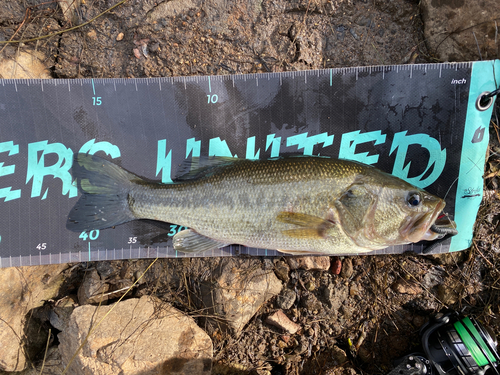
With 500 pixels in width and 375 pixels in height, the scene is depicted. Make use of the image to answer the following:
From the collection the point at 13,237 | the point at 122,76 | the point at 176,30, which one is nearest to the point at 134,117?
the point at 122,76

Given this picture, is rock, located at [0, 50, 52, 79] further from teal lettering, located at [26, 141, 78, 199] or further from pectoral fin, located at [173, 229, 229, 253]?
pectoral fin, located at [173, 229, 229, 253]

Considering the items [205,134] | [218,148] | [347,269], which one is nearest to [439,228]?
[347,269]

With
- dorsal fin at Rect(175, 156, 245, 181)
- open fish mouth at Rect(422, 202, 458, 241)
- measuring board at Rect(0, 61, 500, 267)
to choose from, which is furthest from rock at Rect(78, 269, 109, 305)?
open fish mouth at Rect(422, 202, 458, 241)

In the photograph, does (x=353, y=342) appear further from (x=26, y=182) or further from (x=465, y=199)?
(x=26, y=182)

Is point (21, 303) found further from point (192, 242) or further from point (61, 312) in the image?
point (192, 242)

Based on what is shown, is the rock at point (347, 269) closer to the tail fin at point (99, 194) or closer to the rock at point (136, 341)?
the rock at point (136, 341)

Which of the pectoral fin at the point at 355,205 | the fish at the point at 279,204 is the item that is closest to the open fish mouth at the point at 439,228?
the fish at the point at 279,204
